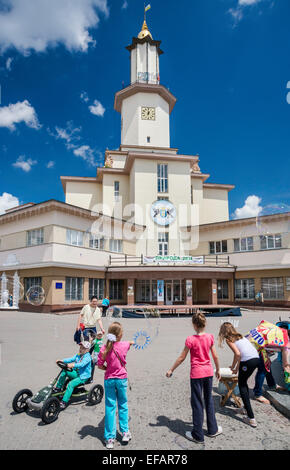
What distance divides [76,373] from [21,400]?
94 cm

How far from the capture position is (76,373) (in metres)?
5.12

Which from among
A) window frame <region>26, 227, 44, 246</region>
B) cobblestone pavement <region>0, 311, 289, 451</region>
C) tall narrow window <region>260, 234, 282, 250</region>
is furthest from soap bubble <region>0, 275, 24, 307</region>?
tall narrow window <region>260, 234, 282, 250</region>

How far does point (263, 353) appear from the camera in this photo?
5.48 m

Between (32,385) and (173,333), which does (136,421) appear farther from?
(173,333)

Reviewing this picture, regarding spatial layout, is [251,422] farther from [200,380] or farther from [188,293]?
[188,293]

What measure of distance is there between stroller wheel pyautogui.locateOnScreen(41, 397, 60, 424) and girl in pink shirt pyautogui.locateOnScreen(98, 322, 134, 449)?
3.51 ft

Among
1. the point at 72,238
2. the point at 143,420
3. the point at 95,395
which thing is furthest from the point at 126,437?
the point at 72,238

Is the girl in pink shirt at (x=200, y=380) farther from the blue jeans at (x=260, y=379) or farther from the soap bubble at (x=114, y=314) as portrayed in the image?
the soap bubble at (x=114, y=314)

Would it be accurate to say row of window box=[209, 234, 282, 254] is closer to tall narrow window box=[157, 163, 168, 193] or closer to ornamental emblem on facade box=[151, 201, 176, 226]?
ornamental emblem on facade box=[151, 201, 176, 226]

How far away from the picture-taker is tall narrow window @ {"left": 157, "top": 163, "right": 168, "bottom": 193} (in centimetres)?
3441

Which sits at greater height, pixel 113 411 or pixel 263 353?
pixel 263 353

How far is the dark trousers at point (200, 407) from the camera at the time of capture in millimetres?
3965

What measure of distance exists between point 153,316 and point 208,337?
1822cm
